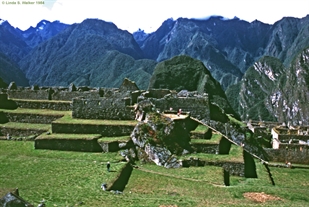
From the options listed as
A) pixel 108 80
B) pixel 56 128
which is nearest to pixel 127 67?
pixel 108 80

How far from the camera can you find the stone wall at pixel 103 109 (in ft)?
87.2

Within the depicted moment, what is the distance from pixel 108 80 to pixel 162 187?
318 ft

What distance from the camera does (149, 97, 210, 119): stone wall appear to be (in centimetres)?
2812

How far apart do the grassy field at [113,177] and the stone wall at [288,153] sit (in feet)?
17.2

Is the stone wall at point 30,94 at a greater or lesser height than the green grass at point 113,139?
greater

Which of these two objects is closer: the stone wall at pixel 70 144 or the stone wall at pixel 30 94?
the stone wall at pixel 70 144

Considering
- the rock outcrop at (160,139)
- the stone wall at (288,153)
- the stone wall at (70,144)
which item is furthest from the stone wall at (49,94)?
the stone wall at (288,153)

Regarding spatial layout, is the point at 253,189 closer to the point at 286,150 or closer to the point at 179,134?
the point at 179,134

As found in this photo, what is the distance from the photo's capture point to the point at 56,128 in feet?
83.0

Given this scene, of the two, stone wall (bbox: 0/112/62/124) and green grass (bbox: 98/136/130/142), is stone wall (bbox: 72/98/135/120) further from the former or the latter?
green grass (bbox: 98/136/130/142)

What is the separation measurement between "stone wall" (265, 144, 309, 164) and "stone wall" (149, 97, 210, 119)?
6853 mm

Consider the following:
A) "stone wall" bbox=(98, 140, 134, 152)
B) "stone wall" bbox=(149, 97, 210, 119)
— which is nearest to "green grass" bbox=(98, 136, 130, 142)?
"stone wall" bbox=(98, 140, 134, 152)

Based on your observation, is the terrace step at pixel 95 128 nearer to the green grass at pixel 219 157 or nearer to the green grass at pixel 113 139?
the green grass at pixel 113 139

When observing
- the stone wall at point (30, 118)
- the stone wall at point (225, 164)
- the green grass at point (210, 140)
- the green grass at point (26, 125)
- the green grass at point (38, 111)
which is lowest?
the stone wall at point (225, 164)
